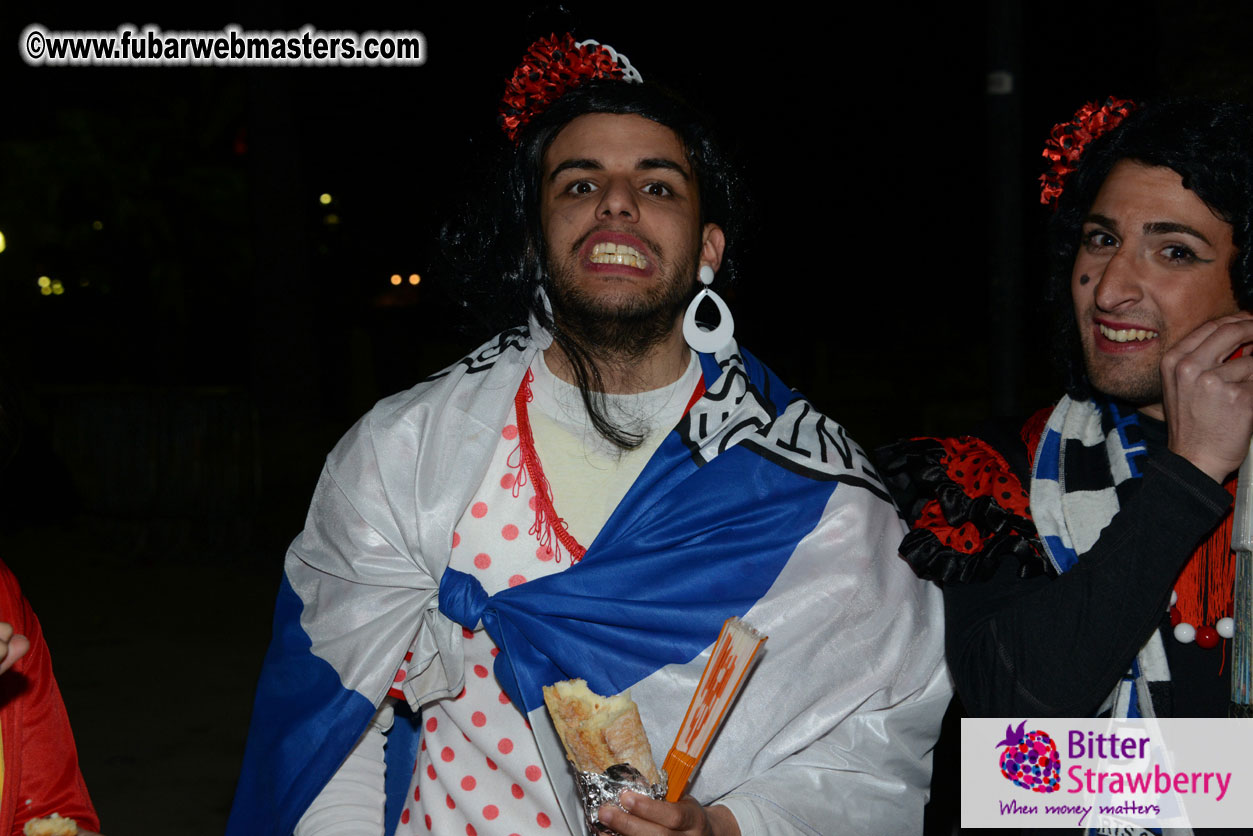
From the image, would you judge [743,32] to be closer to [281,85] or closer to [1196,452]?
[281,85]

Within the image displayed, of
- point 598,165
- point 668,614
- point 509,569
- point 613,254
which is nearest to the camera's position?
point 668,614

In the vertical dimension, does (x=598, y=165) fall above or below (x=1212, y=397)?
above

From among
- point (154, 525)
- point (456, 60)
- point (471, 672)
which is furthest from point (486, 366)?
point (456, 60)

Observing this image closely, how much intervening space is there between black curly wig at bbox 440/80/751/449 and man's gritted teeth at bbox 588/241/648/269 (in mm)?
179

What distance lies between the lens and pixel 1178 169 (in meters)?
2.29

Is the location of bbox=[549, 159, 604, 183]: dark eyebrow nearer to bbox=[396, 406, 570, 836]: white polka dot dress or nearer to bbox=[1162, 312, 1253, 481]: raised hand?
bbox=[396, 406, 570, 836]: white polka dot dress

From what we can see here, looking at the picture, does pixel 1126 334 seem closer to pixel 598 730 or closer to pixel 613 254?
pixel 613 254

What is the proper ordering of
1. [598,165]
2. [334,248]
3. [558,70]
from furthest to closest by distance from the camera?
[334,248], [558,70], [598,165]

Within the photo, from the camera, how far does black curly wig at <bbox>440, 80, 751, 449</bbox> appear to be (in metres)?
2.85

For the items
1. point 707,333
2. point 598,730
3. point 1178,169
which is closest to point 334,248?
point 707,333

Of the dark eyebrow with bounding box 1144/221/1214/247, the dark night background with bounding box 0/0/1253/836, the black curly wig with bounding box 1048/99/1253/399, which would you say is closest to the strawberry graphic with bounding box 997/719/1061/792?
the dark night background with bounding box 0/0/1253/836

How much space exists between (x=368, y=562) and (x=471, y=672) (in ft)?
0.99

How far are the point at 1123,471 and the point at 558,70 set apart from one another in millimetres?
1537

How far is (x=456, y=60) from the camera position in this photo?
43.8ft
